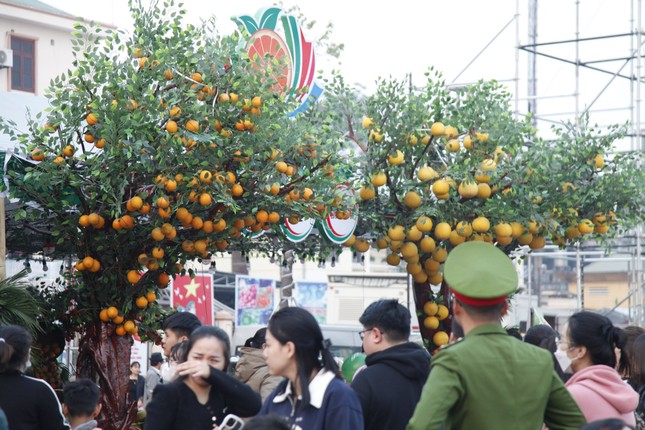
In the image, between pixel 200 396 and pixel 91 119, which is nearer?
pixel 200 396

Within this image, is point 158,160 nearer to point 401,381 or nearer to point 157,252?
point 157,252

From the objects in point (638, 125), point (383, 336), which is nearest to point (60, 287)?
point (383, 336)

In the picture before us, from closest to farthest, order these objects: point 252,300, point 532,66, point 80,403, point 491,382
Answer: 1. point 491,382
2. point 80,403
3. point 532,66
4. point 252,300

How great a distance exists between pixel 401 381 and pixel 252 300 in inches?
699

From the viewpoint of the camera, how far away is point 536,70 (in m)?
19.0

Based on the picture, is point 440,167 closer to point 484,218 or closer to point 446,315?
point 484,218

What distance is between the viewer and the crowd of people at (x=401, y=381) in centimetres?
307

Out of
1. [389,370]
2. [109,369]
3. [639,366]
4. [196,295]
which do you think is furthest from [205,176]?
[196,295]

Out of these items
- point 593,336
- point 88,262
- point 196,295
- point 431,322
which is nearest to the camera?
point 593,336

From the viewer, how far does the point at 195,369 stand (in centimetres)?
368

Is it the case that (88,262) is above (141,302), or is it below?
above

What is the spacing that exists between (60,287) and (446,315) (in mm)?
3670

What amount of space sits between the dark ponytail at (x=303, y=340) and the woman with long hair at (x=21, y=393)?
1.71 metres

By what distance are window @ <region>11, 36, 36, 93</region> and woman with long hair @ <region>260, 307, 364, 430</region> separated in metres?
25.6
